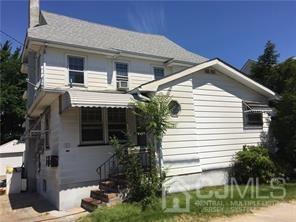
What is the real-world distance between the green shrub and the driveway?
10.6 feet

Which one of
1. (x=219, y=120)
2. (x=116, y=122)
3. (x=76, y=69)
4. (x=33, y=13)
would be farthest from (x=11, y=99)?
(x=219, y=120)

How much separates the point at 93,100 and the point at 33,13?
1121cm

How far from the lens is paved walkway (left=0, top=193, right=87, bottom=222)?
10.4 metres

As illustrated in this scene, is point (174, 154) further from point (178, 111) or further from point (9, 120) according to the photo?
point (9, 120)

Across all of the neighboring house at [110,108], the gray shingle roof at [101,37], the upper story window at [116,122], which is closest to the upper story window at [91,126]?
the neighboring house at [110,108]

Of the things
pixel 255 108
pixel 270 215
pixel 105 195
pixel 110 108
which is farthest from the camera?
pixel 255 108

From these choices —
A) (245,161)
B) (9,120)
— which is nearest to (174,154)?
(245,161)

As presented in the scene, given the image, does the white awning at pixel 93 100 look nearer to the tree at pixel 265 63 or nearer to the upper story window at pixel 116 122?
the upper story window at pixel 116 122

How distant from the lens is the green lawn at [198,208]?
338 inches

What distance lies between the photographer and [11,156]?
29.5 metres

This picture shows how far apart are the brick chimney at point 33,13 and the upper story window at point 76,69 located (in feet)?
15.1

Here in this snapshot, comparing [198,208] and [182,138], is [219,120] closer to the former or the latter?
[182,138]

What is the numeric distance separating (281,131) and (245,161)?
2545 millimetres

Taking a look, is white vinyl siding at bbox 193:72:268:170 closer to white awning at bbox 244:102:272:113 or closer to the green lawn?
white awning at bbox 244:102:272:113
